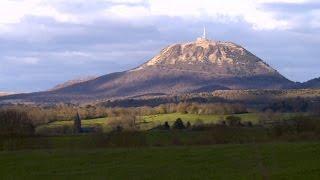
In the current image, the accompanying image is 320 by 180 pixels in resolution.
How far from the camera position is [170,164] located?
139 ft

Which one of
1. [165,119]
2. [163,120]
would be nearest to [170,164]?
[163,120]

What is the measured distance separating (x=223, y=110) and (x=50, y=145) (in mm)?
65684

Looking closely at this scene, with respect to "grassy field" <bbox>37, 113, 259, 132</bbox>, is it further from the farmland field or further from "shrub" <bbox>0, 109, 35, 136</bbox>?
"shrub" <bbox>0, 109, 35, 136</bbox>

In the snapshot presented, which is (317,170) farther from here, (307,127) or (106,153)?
(307,127)

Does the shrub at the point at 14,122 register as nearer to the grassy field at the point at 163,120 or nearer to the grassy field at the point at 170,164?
the grassy field at the point at 163,120

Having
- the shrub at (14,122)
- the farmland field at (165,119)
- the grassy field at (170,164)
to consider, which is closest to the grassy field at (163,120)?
the farmland field at (165,119)

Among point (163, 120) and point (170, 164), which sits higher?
point (163, 120)

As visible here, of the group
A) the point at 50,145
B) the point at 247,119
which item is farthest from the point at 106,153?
the point at 247,119

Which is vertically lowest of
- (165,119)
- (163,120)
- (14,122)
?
(163,120)

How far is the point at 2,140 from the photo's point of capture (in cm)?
7688

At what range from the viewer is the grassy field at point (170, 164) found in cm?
3384

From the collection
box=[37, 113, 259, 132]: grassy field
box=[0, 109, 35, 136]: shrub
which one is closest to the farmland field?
box=[37, 113, 259, 132]: grassy field

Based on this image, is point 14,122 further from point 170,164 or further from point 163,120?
point 170,164

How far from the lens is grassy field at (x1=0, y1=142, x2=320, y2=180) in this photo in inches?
1332
